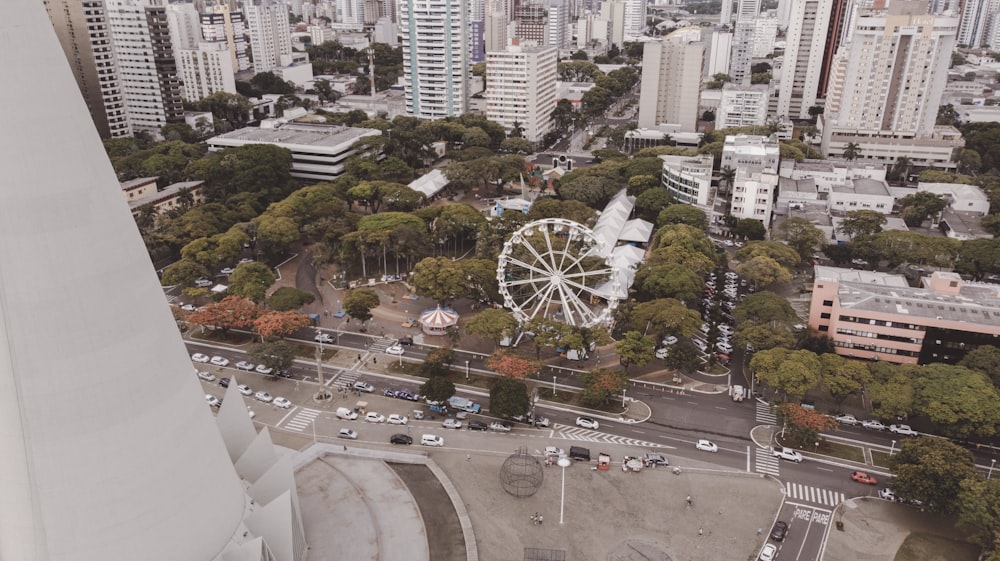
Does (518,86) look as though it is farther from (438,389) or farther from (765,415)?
(765,415)

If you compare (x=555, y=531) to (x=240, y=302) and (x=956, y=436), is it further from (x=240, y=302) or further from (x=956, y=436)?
(x=240, y=302)

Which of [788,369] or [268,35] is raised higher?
[268,35]

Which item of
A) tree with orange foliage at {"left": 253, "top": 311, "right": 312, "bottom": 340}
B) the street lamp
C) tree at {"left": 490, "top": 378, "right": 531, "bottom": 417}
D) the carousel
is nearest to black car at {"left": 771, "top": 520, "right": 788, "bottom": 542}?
the street lamp

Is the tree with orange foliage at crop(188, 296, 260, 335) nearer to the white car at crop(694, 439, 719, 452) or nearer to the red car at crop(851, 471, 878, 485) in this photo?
the white car at crop(694, 439, 719, 452)

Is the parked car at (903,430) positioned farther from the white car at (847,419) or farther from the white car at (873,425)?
the white car at (847,419)

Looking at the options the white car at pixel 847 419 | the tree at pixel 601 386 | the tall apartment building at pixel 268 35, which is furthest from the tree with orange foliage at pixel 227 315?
the tall apartment building at pixel 268 35

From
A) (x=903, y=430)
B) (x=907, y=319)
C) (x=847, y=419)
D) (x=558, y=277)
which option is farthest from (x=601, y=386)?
(x=907, y=319)

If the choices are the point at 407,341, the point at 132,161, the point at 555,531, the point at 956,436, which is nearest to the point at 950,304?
the point at 956,436
